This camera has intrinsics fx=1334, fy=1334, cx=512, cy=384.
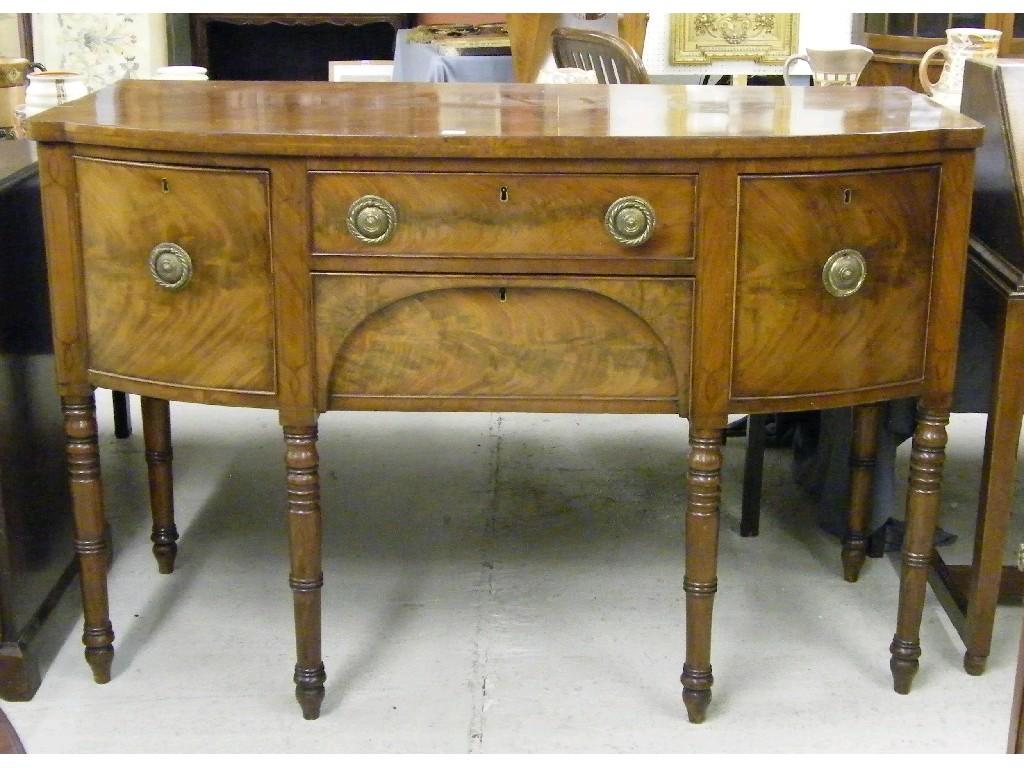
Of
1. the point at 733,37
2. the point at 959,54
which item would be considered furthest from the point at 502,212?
the point at 733,37

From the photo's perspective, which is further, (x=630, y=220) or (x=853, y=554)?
(x=853, y=554)

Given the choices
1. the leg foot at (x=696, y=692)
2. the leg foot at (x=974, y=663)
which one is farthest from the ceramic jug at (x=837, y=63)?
the leg foot at (x=696, y=692)

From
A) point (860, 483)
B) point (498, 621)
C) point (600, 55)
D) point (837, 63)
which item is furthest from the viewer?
point (600, 55)

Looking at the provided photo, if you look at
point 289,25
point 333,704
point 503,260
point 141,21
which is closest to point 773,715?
point 333,704

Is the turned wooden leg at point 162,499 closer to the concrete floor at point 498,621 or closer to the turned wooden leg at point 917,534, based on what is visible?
the concrete floor at point 498,621

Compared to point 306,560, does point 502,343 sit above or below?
above

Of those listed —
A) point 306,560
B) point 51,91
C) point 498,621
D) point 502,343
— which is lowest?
point 498,621

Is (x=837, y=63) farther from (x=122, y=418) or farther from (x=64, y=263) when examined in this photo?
(x=122, y=418)

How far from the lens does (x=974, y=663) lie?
2.09 meters

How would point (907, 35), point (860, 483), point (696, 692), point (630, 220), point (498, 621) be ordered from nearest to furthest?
1. point (630, 220)
2. point (696, 692)
3. point (498, 621)
4. point (860, 483)
5. point (907, 35)

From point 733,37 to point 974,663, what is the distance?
500cm

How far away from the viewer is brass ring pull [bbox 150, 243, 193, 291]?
1.76 metres

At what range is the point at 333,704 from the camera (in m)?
2.00

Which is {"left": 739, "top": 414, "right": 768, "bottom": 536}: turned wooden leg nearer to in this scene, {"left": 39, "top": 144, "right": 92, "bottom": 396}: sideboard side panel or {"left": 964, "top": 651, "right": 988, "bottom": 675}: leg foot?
{"left": 964, "top": 651, "right": 988, "bottom": 675}: leg foot
